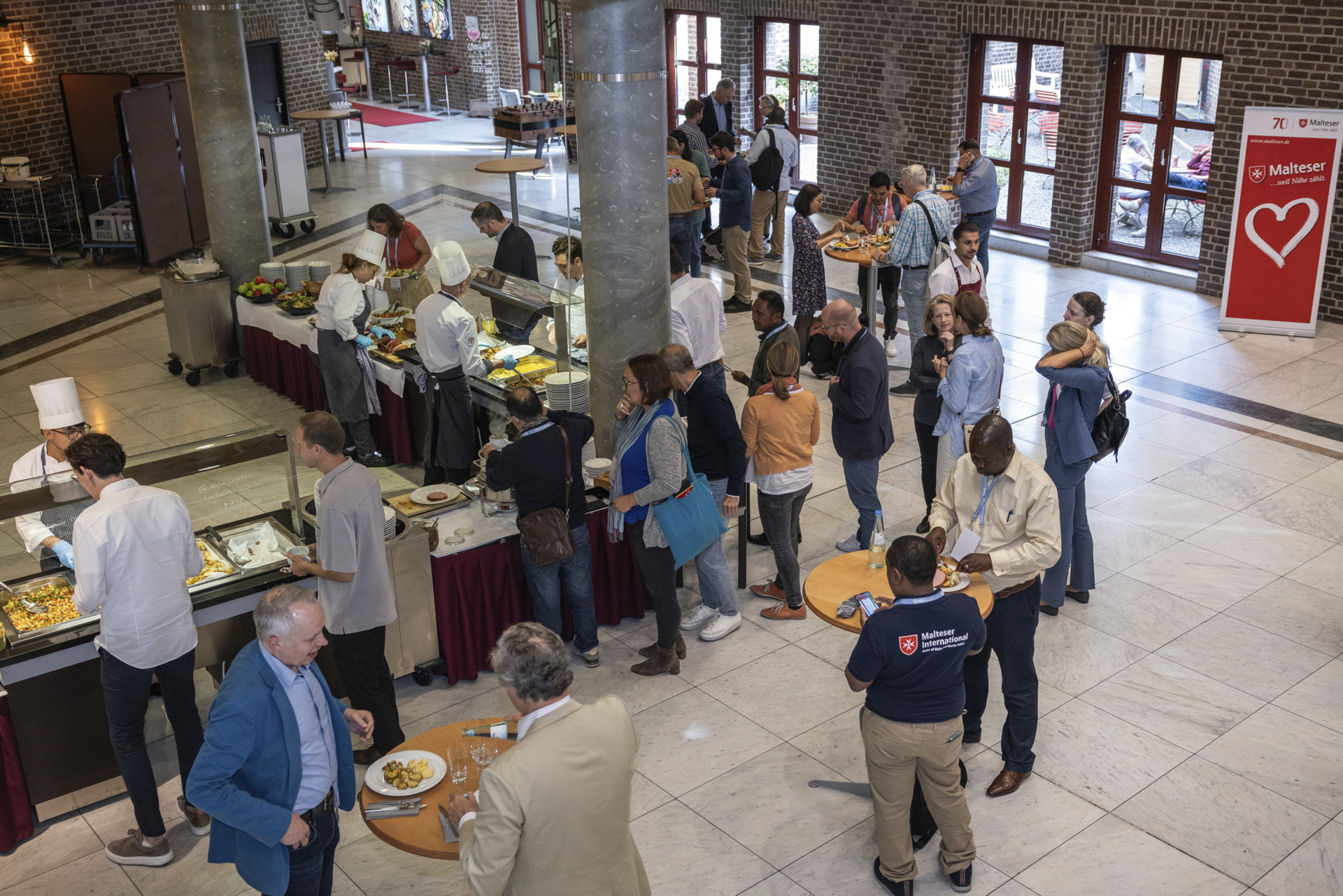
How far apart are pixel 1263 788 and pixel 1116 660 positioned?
42.1 inches

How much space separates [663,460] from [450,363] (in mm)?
2531

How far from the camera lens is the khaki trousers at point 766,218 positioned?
12930mm

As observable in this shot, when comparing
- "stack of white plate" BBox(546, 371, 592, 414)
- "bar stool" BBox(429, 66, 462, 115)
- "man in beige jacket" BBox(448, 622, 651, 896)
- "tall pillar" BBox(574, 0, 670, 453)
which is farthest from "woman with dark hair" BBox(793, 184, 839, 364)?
"bar stool" BBox(429, 66, 462, 115)

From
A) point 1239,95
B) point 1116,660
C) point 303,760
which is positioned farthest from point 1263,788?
point 1239,95

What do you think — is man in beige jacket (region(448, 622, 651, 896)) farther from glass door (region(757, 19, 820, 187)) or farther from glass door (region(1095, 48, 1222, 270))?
glass door (region(757, 19, 820, 187))

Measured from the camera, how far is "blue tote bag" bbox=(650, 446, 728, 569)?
5.71 metres

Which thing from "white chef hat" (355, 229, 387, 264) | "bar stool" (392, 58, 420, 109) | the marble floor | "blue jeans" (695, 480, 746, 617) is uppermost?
"bar stool" (392, 58, 420, 109)

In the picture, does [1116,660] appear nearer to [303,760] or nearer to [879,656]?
[879,656]

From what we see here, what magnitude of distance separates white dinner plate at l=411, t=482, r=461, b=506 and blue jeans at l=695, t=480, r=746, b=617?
4.37 ft

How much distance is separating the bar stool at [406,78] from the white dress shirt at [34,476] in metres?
21.2

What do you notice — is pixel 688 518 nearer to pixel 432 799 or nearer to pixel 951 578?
pixel 951 578

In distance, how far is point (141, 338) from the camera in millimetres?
11547

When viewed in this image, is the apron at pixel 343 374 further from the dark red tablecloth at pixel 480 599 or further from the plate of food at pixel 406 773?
the plate of food at pixel 406 773

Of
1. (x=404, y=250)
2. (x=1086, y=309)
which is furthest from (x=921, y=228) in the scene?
(x=404, y=250)
